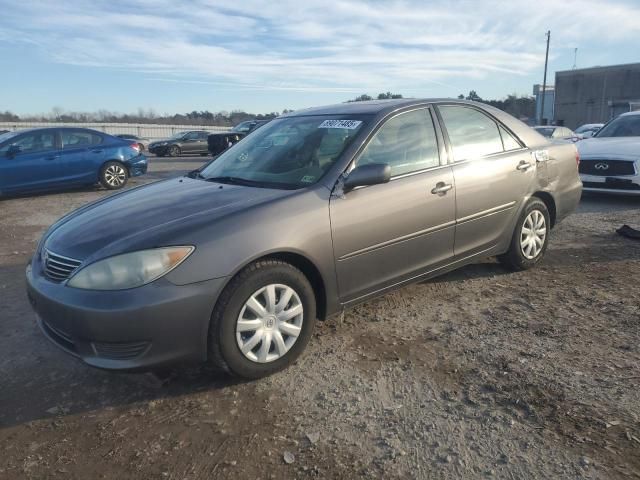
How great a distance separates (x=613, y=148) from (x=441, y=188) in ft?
20.0

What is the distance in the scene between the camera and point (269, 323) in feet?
10.1

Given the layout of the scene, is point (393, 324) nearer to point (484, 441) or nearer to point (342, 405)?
point (342, 405)

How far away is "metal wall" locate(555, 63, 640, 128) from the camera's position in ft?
147

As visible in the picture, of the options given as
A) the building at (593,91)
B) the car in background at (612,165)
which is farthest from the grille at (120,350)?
the building at (593,91)

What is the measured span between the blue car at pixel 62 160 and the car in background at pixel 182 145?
538 inches

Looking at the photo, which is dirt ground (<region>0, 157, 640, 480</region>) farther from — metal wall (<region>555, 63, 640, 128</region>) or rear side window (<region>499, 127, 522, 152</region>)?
metal wall (<region>555, 63, 640, 128</region>)

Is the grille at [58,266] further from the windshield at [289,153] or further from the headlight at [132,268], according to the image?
the windshield at [289,153]

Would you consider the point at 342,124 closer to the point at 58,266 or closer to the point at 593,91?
the point at 58,266

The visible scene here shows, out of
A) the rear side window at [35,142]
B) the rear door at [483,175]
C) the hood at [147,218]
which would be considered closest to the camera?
the hood at [147,218]

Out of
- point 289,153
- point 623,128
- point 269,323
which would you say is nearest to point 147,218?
point 269,323

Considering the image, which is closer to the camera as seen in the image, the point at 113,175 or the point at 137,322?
the point at 137,322

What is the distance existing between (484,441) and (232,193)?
210cm

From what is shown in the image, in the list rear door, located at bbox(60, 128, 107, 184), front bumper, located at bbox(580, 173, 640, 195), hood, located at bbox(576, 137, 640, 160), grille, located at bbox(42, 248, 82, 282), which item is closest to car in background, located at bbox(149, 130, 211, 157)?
rear door, located at bbox(60, 128, 107, 184)

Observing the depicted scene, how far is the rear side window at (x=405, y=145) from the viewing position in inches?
147
